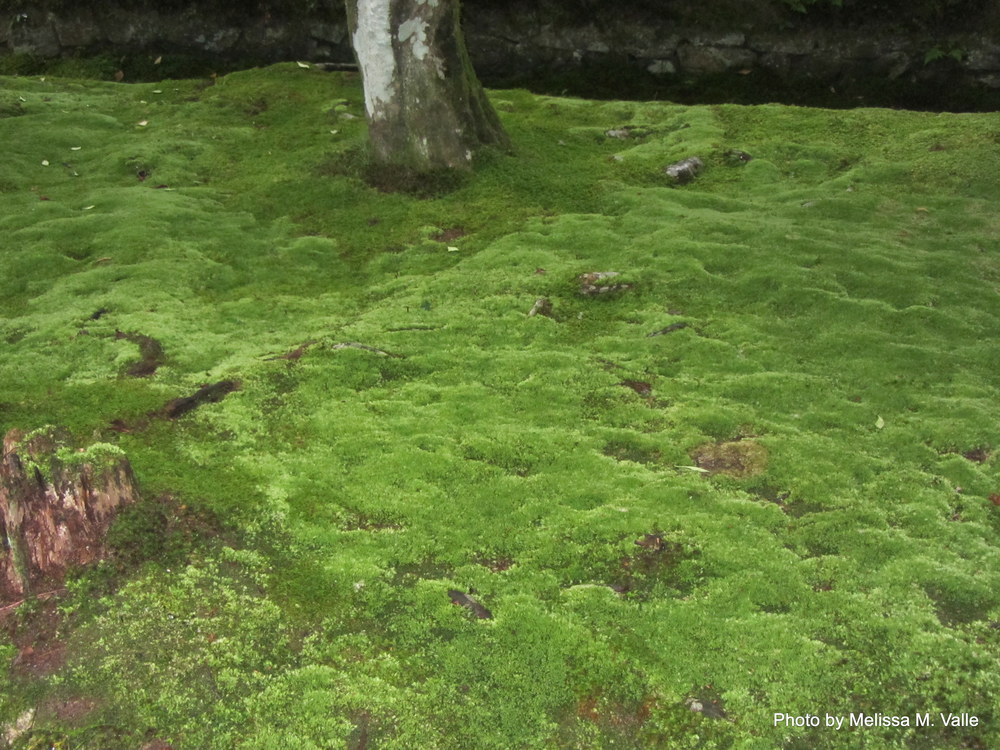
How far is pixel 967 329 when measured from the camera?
693 centimetres

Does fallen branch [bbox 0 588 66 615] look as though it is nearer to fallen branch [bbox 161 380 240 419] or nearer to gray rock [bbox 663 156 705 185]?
fallen branch [bbox 161 380 240 419]

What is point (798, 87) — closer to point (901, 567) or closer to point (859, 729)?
point (901, 567)

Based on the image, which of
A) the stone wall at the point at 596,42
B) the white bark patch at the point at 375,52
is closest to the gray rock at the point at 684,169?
the white bark patch at the point at 375,52

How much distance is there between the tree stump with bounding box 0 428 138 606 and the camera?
4.28 m

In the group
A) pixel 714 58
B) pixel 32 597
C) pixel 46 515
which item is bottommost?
pixel 32 597

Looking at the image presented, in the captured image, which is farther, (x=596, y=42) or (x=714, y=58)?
(x=596, y=42)

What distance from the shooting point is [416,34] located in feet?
29.9

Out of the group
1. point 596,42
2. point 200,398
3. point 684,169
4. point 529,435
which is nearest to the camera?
point 529,435

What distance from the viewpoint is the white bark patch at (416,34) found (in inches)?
357

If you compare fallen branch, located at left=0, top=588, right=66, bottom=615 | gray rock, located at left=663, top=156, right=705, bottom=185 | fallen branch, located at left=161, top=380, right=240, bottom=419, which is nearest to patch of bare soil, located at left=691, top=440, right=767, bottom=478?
fallen branch, located at left=161, top=380, right=240, bottom=419

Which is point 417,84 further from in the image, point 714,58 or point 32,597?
point 714,58

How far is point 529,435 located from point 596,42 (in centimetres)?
1081

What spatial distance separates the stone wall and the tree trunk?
549 cm

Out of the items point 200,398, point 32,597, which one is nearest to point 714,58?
point 200,398
